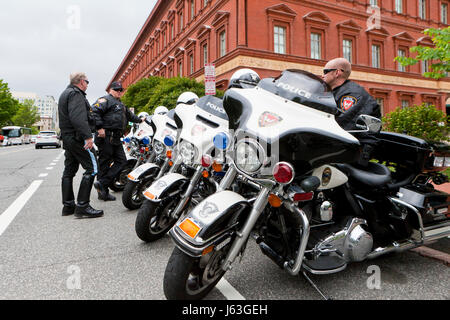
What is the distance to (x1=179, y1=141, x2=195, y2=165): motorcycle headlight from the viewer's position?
298cm

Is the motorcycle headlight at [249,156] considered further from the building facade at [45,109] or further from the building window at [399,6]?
the building facade at [45,109]

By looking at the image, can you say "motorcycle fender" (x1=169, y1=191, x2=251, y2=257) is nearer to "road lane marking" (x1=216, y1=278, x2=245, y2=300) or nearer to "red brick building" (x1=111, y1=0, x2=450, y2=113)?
"road lane marking" (x1=216, y1=278, x2=245, y2=300)

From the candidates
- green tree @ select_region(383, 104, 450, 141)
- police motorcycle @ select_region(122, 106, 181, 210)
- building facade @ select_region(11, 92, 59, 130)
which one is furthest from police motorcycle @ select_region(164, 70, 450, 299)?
building facade @ select_region(11, 92, 59, 130)

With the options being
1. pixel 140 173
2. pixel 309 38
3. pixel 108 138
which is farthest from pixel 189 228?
pixel 309 38

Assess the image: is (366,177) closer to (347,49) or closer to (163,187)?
(163,187)

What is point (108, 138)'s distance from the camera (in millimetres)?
5320

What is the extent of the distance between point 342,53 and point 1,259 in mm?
21351

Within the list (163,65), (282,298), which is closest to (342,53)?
(163,65)

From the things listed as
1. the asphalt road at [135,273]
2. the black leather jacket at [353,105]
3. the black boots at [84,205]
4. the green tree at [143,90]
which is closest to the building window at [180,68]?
the green tree at [143,90]

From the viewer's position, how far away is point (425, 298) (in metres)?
2.20

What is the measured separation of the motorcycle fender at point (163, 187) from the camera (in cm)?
283

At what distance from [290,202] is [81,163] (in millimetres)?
3372

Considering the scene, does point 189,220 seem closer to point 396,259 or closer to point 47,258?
point 47,258

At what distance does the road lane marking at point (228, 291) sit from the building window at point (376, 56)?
23.6 m
